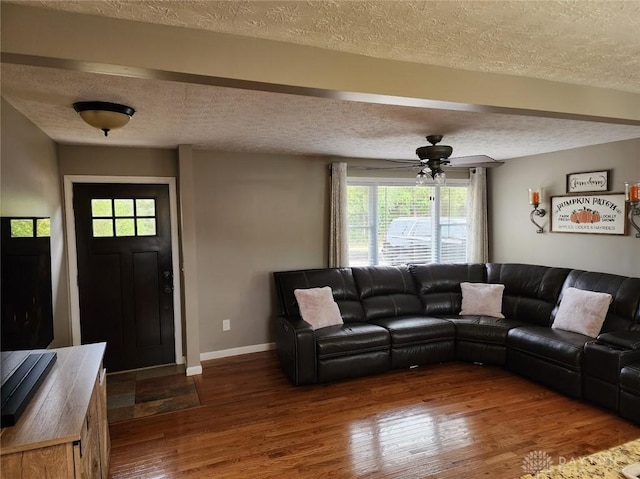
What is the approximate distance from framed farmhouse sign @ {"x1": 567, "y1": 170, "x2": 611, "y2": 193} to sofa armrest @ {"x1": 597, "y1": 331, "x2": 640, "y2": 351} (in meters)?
1.71

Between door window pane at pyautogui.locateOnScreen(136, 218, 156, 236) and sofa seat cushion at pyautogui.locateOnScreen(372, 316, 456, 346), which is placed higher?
door window pane at pyautogui.locateOnScreen(136, 218, 156, 236)

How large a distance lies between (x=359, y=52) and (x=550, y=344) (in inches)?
127

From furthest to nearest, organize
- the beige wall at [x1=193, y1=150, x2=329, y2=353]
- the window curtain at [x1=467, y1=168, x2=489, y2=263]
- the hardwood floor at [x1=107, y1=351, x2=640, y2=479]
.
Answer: the window curtain at [x1=467, y1=168, x2=489, y2=263] → the beige wall at [x1=193, y1=150, x2=329, y2=353] → the hardwood floor at [x1=107, y1=351, x2=640, y2=479]

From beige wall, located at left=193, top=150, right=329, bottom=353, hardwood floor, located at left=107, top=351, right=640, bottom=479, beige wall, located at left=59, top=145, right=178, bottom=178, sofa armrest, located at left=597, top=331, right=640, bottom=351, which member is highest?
beige wall, located at left=59, top=145, right=178, bottom=178

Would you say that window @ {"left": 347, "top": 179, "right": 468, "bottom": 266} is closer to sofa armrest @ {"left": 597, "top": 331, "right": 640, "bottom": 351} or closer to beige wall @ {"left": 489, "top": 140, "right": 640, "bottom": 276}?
beige wall @ {"left": 489, "top": 140, "right": 640, "bottom": 276}

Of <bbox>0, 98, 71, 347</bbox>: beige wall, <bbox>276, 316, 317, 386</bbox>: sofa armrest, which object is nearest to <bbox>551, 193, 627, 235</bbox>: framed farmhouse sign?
<bbox>276, 316, 317, 386</bbox>: sofa armrest

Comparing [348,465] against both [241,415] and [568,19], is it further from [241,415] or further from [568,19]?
[568,19]

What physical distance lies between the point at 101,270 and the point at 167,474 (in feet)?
7.84

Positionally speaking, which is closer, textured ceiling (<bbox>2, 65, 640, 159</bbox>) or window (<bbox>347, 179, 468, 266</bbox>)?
textured ceiling (<bbox>2, 65, 640, 159</bbox>)

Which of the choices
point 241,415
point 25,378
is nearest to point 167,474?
point 241,415

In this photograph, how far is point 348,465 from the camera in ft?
8.57

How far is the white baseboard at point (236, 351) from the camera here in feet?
15.1

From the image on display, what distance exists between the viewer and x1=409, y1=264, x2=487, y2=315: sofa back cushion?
4.86 m

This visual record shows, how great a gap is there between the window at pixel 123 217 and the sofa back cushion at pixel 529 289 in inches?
163
